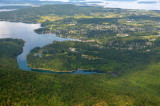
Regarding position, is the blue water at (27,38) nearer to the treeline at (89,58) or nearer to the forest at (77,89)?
the treeline at (89,58)

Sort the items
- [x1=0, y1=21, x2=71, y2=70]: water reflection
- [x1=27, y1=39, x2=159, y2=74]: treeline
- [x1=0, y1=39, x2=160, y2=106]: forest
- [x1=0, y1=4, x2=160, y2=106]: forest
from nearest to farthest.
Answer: [x1=0, y1=39, x2=160, y2=106]: forest
[x1=0, y1=4, x2=160, y2=106]: forest
[x1=27, y1=39, x2=159, y2=74]: treeline
[x1=0, y1=21, x2=71, y2=70]: water reflection

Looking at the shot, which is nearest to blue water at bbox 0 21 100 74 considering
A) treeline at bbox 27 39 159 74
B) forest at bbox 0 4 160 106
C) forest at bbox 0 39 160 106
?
forest at bbox 0 4 160 106

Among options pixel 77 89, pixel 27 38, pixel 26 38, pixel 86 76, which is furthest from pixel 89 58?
pixel 26 38

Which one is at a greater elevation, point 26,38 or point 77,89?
point 26,38

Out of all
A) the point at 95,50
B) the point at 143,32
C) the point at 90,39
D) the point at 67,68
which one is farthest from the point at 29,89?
the point at 143,32

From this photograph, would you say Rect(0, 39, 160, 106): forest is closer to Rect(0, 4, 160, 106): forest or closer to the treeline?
Rect(0, 4, 160, 106): forest

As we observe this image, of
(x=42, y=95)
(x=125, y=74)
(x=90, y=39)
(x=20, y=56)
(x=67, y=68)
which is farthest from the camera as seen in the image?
(x=90, y=39)

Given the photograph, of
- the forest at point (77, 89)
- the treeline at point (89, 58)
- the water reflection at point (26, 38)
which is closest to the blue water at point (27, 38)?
the water reflection at point (26, 38)

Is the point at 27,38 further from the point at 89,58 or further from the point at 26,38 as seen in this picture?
the point at 89,58

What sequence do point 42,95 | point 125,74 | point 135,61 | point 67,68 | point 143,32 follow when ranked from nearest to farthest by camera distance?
Result: point 42,95 < point 125,74 < point 67,68 < point 135,61 < point 143,32

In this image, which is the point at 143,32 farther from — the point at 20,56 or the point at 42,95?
the point at 42,95

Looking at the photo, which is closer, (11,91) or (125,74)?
(11,91)
